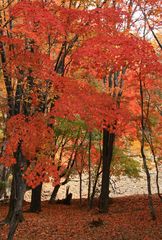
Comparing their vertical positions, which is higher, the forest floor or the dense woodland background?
the dense woodland background

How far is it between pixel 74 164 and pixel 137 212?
6.42 meters

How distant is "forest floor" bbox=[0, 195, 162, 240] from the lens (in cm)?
1316

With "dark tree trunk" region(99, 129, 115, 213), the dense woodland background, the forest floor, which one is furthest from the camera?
"dark tree trunk" region(99, 129, 115, 213)

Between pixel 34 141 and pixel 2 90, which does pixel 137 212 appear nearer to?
pixel 34 141

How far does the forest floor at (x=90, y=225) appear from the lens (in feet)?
43.2

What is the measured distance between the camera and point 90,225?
1491cm

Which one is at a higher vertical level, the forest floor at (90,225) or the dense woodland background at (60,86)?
the dense woodland background at (60,86)

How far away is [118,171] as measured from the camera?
21.6m

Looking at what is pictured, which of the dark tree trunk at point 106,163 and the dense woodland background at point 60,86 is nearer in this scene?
the dense woodland background at point 60,86

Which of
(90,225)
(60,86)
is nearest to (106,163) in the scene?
(90,225)

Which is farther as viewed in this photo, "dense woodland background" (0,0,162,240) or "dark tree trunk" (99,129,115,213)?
"dark tree trunk" (99,129,115,213)

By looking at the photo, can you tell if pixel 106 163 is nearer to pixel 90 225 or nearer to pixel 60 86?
pixel 90 225

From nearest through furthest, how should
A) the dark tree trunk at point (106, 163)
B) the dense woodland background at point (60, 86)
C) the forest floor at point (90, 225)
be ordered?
the dense woodland background at point (60, 86) < the forest floor at point (90, 225) < the dark tree trunk at point (106, 163)

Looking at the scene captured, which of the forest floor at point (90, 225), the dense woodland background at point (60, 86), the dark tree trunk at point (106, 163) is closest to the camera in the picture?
the dense woodland background at point (60, 86)
